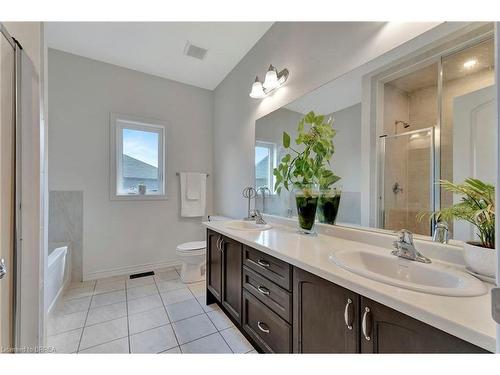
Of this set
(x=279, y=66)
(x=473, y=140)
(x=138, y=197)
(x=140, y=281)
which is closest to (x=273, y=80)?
(x=279, y=66)

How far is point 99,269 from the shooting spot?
2436 millimetres

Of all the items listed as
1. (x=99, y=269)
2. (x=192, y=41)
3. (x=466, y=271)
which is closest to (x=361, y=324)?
(x=466, y=271)

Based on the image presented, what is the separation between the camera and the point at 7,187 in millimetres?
867

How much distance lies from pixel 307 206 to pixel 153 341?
56.2 inches

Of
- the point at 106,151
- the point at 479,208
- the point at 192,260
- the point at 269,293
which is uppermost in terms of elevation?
the point at 106,151

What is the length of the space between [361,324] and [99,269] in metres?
2.84

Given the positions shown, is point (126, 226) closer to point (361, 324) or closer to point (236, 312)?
point (236, 312)

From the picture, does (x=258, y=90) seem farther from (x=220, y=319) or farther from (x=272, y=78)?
(x=220, y=319)

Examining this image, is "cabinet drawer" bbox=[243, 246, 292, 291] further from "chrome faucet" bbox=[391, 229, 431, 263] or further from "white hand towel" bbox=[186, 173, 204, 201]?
"white hand towel" bbox=[186, 173, 204, 201]

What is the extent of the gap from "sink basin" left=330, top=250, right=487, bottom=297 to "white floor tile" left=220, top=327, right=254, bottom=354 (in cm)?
96

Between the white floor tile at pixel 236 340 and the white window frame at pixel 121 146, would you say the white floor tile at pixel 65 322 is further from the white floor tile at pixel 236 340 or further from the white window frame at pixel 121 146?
the white window frame at pixel 121 146

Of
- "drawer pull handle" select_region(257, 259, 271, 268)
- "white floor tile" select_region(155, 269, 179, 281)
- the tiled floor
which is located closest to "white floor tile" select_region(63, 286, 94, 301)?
the tiled floor

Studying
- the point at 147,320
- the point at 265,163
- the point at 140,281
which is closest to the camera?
the point at 147,320

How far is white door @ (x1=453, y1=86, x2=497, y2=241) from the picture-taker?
2.56ft
